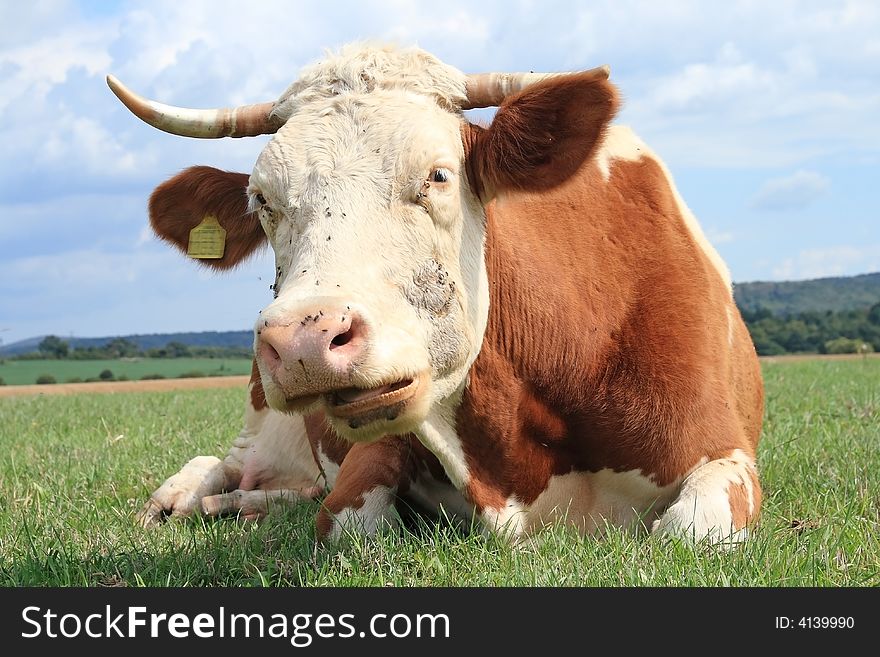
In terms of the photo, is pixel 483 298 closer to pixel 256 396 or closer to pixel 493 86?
pixel 493 86

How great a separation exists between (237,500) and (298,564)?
6.81 feet

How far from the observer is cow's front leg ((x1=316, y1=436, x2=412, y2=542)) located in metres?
4.62

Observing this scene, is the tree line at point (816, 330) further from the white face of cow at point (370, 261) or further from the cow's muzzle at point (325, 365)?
the cow's muzzle at point (325, 365)

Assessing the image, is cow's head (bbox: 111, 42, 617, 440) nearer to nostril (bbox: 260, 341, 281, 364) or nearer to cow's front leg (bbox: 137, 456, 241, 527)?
nostril (bbox: 260, 341, 281, 364)

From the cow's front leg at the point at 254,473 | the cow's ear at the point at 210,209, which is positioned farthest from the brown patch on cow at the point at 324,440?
the cow's ear at the point at 210,209

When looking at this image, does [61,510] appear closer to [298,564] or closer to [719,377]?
[298,564]

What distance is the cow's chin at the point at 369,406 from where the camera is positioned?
11.1ft

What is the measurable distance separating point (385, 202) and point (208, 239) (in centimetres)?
165

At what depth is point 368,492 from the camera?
15.5ft

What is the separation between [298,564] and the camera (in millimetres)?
4066

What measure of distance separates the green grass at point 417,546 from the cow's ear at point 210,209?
144cm

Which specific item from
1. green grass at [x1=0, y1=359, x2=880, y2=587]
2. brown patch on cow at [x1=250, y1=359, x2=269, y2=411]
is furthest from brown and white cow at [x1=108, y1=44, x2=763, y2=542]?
brown patch on cow at [x1=250, y1=359, x2=269, y2=411]

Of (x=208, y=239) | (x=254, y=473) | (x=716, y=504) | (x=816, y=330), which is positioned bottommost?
(x=816, y=330)

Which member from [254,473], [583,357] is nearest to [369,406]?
[583,357]
